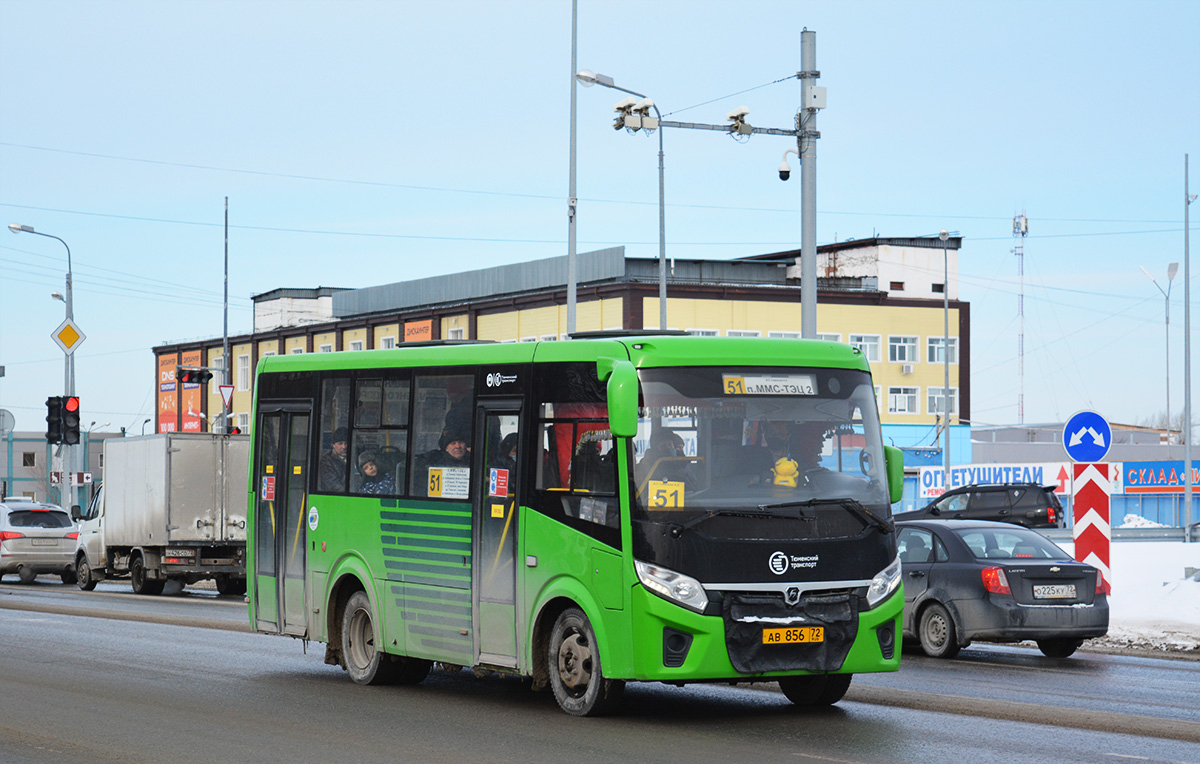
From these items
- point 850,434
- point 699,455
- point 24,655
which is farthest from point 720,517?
point 24,655

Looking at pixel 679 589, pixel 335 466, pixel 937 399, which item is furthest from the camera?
pixel 937 399

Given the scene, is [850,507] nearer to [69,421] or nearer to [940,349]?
[69,421]

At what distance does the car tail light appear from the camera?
16047mm

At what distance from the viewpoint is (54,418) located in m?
41.6

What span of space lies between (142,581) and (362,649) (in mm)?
18307

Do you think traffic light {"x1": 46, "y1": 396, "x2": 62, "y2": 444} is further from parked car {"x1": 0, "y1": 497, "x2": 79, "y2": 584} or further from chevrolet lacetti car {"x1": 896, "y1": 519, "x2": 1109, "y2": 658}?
chevrolet lacetti car {"x1": 896, "y1": 519, "x2": 1109, "y2": 658}

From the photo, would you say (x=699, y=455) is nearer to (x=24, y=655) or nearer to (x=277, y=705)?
(x=277, y=705)

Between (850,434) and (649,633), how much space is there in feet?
6.62

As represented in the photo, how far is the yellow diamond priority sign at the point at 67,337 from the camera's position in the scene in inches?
1737

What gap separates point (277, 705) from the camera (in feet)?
40.1

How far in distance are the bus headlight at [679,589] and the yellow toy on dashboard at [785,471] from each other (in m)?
0.92

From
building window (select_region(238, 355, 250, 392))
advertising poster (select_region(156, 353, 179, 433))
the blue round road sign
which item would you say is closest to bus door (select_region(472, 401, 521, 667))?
the blue round road sign

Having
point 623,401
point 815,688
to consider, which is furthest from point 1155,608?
point 623,401

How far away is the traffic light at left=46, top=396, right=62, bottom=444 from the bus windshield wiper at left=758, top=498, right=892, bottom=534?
3409 cm
